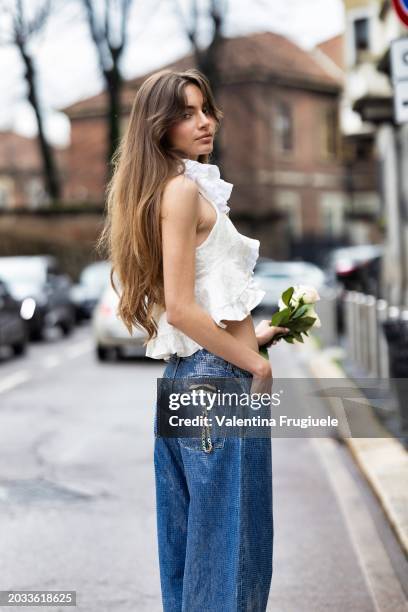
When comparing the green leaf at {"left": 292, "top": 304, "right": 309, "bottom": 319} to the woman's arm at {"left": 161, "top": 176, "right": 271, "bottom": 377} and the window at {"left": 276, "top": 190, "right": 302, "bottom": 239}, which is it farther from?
the window at {"left": 276, "top": 190, "right": 302, "bottom": 239}

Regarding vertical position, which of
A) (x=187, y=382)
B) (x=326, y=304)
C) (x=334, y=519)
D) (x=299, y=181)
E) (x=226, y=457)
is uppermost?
(x=187, y=382)

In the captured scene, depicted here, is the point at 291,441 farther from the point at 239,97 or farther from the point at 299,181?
the point at 299,181

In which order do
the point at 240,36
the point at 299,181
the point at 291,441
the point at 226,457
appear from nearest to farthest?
the point at 226,457 → the point at 291,441 → the point at 240,36 → the point at 299,181

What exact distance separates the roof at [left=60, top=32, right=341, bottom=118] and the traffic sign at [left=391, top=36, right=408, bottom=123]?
2960 cm

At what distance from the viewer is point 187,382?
3.04 metres

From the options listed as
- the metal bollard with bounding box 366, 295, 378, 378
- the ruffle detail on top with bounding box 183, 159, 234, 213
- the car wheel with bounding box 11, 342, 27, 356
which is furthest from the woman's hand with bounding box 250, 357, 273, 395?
the car wheel with bounding box 11, 342, 27, 356

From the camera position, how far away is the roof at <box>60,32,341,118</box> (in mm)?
37562

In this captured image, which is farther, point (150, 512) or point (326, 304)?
point (326, 304)

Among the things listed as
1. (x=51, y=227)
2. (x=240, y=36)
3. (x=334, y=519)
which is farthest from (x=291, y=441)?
(x=51, y=227)

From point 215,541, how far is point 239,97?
3753 centimetres

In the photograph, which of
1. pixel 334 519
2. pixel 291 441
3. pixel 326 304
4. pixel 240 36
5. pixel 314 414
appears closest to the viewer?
pixel 314 414

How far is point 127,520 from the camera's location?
6.06 m

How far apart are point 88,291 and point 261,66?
708 inches

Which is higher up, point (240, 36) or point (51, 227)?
point (240, 36)
